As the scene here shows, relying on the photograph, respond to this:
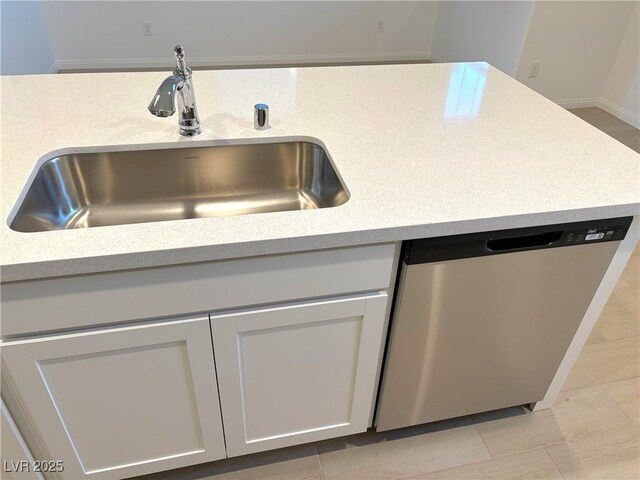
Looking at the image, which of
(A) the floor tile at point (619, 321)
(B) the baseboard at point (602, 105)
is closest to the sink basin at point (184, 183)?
(A) the floor tile at point (619, 321)

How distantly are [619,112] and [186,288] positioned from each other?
14.5 ft

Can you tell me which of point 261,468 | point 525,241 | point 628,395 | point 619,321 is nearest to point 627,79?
point 619,321

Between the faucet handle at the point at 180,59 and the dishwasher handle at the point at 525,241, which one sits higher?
the faucet handle at the point at 180,59

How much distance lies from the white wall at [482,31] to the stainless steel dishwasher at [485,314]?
3.21 meters

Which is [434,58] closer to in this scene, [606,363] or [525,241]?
[606,363]

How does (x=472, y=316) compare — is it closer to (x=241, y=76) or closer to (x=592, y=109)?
(x=241, y=76)

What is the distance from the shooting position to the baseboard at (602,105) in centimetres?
411

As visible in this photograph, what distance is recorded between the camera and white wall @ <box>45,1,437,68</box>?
449 centimetres

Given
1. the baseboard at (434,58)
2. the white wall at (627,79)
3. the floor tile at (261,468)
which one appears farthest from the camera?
the baseboard at (434,58)

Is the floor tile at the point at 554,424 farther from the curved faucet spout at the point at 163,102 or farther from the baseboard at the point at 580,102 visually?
the baseboard at the point at 580,102

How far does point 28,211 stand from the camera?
1113 mm

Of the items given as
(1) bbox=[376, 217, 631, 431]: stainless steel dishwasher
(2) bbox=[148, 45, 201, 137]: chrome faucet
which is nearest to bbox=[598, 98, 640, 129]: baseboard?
(1) bbox=[376, 217, 631, 431]: stainless steel dishwasher

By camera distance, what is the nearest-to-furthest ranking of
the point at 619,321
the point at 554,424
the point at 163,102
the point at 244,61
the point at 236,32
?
1. the point at 163,102
2. the point at 554,424
3. the point at 619,321
4. the point at 236,32
5. the point at 244,61

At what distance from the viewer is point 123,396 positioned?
1186 millimetres
